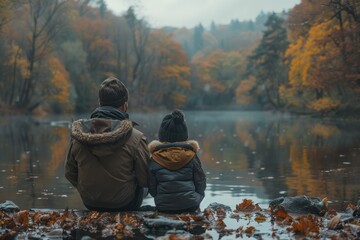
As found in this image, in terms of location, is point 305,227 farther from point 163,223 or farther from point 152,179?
point 152,179

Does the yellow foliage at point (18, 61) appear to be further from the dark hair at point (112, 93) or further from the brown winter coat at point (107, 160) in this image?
the brown winter coat at point (107, 160)

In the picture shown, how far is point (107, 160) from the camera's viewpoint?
5.94m

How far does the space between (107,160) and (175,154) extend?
30.9 inches

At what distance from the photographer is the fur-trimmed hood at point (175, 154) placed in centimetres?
603

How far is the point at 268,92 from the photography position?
76.2 m

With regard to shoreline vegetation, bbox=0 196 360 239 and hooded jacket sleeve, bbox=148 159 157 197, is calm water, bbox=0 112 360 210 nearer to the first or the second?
shoreline vegetation, bbox=0 196 360 239

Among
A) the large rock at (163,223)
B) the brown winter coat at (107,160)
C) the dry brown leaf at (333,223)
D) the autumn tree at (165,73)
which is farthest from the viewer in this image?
the autumn tree at (165,73)

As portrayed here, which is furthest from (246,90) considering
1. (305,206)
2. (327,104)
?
(305,206)

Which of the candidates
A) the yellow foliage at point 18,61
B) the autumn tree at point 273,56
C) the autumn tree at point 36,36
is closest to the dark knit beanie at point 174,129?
the autumn tree at point 36,36

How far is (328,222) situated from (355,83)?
28.8 metres

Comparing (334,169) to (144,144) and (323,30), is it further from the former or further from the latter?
(323,30)

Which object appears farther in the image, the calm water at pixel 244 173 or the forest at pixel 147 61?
the forest at pixel 147 61

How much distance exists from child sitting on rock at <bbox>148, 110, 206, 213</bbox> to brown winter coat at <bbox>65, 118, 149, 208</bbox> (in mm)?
143

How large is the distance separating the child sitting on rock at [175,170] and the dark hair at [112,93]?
1.97 ft
